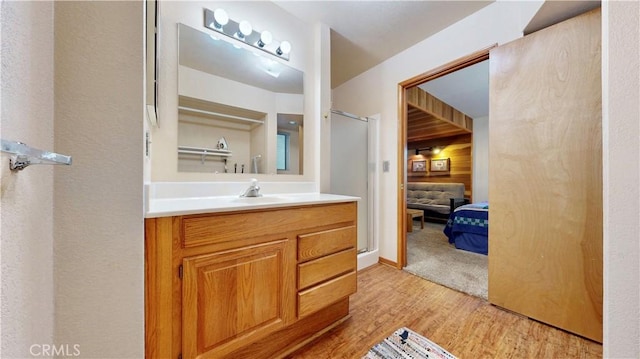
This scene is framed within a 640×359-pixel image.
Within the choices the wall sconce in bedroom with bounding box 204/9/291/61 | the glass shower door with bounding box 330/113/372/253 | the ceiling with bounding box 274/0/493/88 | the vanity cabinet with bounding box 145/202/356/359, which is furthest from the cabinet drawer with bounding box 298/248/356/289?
the ceiling with bounding box 274/0/493/88

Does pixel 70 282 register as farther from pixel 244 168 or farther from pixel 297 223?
pixel 244 168

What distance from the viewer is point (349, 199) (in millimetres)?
1504

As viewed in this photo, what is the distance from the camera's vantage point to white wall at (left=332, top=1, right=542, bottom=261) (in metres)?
1.70

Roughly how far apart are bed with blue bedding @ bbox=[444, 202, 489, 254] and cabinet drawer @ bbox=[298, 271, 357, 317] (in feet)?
7.49

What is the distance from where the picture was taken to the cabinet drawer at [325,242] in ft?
4.11

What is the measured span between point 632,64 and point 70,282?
1.90 metres

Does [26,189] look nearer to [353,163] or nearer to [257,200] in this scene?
[257,200]

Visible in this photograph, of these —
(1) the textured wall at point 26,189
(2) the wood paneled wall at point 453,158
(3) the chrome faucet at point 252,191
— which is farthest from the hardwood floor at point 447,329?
(2) the wood paneled wall at point 453,158

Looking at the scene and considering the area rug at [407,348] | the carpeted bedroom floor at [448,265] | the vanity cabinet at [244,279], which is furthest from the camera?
the carpeted bedroom floor at [448,265]

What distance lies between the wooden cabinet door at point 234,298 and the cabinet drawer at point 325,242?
0.26 ft

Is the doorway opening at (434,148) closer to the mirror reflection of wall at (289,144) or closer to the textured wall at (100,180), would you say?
the mirror reflection of wall at (289,144)

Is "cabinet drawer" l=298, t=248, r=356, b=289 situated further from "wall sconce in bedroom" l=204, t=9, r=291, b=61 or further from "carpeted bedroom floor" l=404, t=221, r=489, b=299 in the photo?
"wall sconce in bedroom" l=204, t=9, r=291, b=61

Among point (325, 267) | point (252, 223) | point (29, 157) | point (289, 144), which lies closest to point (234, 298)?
point (252, 223)

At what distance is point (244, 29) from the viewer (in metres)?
1.65
